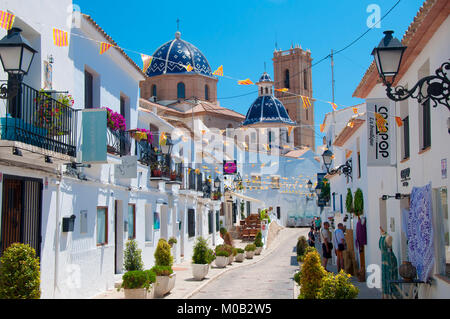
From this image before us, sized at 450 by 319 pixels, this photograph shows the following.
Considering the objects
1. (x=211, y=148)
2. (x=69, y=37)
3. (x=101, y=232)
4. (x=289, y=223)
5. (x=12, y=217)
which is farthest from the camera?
(x=289, y=223)

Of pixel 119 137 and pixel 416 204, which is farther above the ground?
pixel 119 137

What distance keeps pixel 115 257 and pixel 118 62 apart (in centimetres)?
536

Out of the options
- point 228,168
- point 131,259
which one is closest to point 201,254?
point 131,259

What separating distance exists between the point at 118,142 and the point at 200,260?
171 inches

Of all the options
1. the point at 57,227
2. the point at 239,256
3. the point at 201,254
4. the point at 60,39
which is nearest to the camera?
the point at 57,227

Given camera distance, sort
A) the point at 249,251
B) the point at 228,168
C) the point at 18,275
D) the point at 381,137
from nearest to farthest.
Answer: the point at 18,275 < the point at 381,137 < the point at 249,251 < the point at 228,168

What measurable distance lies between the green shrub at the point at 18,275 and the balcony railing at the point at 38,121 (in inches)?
71.8

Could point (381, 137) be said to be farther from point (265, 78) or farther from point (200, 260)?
point (265, 78)

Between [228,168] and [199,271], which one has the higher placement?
[228,168]

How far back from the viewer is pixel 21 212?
30.5 feet

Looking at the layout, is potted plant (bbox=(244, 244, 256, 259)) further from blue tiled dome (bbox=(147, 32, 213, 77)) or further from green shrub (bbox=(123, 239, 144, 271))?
blue tiled dome (bbox=(147, 32, 213, 77))

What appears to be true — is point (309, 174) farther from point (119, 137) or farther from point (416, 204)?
point (416, 204)
